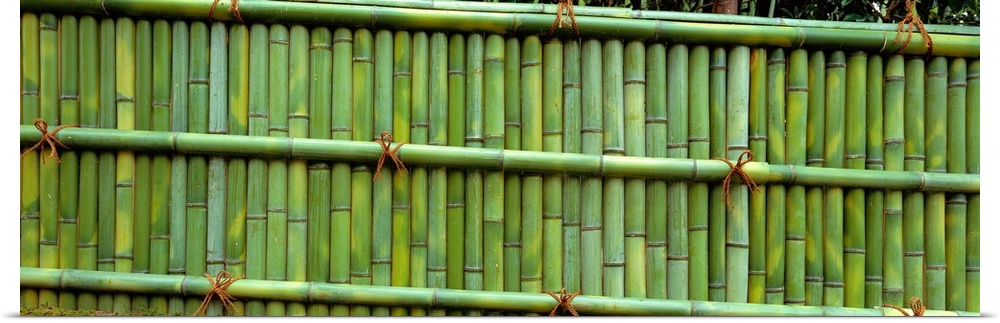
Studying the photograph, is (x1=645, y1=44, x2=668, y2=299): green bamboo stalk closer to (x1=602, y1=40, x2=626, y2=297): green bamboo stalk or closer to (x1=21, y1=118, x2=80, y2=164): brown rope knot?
(x1=602, y1=40, x2=626, y2=297): green bamboo stalk

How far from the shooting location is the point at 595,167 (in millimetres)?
2275

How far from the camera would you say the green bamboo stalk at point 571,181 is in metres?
2.31

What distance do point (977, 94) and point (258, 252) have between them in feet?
6.69

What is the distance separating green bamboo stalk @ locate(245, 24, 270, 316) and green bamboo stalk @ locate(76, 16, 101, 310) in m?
0.25

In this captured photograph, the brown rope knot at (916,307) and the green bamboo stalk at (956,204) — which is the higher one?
the green bamboo stalk at (956,204)

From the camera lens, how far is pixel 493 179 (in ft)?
7.55

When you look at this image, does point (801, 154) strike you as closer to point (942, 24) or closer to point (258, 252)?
point (942, 24)

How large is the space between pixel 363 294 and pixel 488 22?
0.81 metres

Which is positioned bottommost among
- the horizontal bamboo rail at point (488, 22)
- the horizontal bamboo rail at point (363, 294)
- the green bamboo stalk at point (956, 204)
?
the horizontal bamboo rail at point (363, 294)

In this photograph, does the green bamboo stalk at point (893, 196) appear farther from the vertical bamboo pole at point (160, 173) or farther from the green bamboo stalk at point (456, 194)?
the vertical bamboo pole at point (160, 173)

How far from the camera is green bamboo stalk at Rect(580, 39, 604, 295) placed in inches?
91.0

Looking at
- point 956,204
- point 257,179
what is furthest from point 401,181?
point 956,204

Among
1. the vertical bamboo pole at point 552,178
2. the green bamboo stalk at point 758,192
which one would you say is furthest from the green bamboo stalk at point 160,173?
the green bamboo stalk at point 758,192

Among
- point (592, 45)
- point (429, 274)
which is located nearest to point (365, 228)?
point (429, 274)
